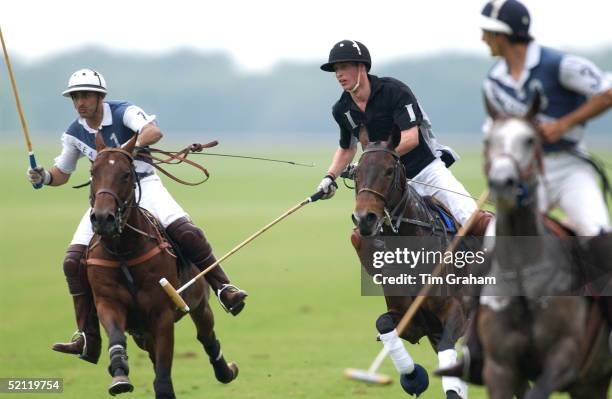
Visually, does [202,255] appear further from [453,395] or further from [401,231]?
[453,395]

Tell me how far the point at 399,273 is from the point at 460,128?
150 m

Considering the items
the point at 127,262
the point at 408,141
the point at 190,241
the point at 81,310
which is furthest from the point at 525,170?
the point at 81,310

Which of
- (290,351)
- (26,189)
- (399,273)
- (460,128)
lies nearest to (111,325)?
(399,273)

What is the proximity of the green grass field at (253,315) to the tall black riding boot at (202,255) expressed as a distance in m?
1.54

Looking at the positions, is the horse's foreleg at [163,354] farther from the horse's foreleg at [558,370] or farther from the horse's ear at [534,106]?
the horse's ear at [534,106]

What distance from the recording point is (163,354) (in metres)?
9.88

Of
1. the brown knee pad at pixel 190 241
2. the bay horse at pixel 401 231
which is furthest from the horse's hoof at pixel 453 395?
the brown knee pad at pixel 190 241

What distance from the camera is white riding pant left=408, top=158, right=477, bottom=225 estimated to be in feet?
35.2

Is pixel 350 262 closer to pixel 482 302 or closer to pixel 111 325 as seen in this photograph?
pixel 111 325

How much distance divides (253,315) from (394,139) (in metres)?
11.0

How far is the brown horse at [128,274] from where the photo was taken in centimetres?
961

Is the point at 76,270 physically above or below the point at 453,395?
above

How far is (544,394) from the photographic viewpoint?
6.78m

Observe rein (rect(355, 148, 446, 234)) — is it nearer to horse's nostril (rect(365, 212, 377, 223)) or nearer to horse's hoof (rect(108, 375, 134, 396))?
horse's nostril (rect(365, 212, 377, 223))
